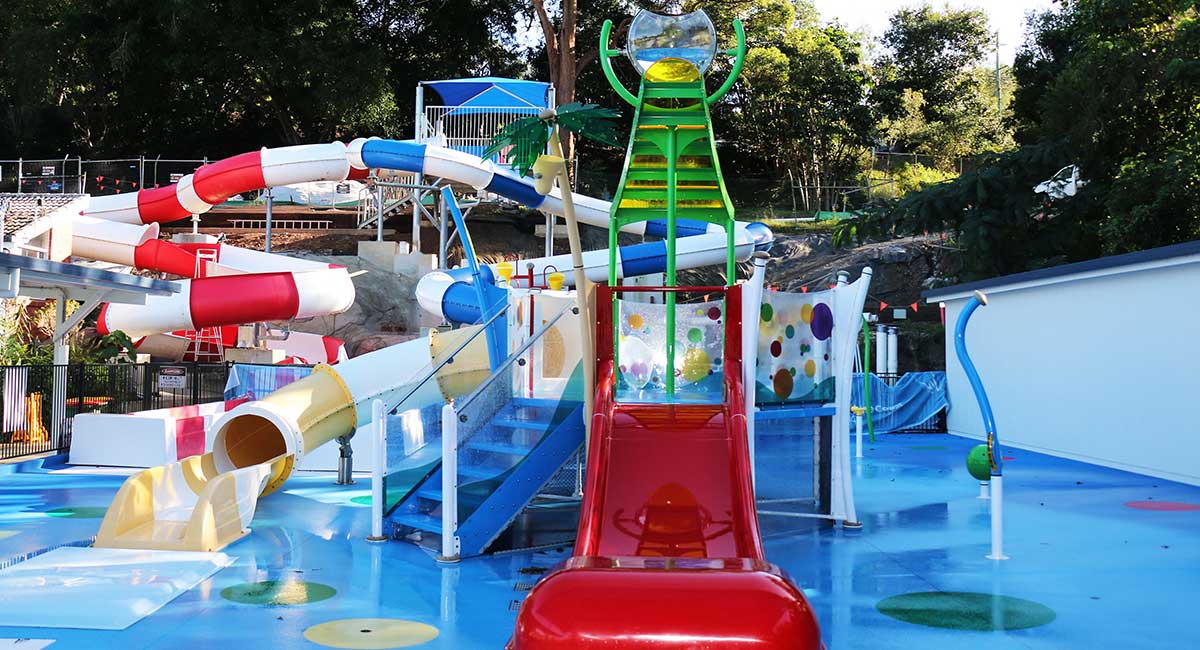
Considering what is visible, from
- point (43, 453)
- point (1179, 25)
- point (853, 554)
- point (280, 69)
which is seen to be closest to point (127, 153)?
point (280, 69)

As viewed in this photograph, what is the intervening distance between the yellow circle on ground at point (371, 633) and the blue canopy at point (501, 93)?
1862 cm

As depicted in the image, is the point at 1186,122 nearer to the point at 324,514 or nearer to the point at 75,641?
the point at 324,514

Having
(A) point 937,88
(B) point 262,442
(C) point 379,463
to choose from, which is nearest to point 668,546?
(C) point 379,463

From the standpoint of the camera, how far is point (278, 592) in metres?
7.59

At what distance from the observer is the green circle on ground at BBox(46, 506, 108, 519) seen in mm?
10717

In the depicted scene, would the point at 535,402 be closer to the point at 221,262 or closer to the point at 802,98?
the point at 221,262

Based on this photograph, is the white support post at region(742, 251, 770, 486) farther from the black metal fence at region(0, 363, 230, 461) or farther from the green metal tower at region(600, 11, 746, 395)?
the black metal fence at region(0, 363, 230, 461)

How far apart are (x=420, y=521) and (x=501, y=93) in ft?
55.2

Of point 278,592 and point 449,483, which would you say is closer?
point 278,592

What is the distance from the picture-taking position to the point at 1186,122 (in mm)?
24859

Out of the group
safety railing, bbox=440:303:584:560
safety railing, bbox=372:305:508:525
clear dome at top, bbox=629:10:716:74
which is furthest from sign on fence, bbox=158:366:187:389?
clear dome at top, bbox=629:10:716:74

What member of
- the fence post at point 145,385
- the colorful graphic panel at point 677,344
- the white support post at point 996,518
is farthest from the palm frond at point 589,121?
the fence post at point 145,385

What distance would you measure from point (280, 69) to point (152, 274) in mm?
11270

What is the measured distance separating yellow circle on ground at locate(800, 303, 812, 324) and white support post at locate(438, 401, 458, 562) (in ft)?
11.7
